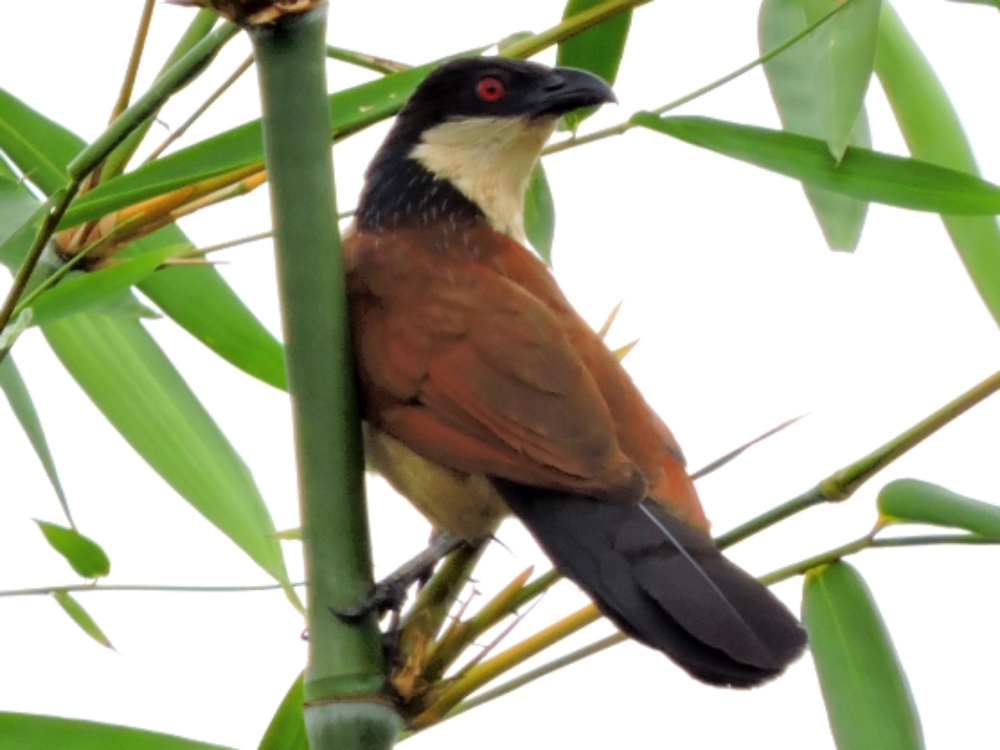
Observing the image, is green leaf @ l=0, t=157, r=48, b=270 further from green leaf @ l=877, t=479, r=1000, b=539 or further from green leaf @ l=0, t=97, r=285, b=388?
green leaf @ l=877, t=479, r=1000, b=539

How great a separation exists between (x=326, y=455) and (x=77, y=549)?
43cm

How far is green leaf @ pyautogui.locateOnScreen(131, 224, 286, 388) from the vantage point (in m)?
1.43

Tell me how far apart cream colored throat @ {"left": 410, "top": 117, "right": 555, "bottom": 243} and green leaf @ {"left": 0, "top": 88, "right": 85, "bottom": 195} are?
72 centimetres

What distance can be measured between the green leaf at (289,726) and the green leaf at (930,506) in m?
0.56

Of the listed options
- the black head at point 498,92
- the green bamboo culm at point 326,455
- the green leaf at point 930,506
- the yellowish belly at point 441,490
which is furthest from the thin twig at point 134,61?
the green leaf at point 930,506

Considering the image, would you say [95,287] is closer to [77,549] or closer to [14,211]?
[14,211]

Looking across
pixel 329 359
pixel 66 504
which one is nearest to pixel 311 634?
pixel 329 359

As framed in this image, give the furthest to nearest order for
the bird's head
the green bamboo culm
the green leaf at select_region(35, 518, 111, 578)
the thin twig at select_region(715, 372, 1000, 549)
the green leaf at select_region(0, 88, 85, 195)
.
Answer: the bird's head
the green leaf at select_region(0, 88, 85, 195)
the green leaf at select_region(35, 518, 111, 578)
the thin twig at select_region(715, 372, 1000, 549)
the green bamboo culm

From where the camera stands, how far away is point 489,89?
77.5 inches

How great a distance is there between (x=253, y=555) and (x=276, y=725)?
0.17 meters

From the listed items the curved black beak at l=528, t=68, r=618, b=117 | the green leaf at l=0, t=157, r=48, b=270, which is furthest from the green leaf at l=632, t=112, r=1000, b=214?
the green leaf at l=0, t=157, r=48, b=270

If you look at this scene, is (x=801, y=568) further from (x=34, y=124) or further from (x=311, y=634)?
(x=34, y=124)

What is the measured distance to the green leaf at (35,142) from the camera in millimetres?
1391

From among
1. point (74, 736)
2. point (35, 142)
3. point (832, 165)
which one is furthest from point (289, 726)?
point (832, 165)
